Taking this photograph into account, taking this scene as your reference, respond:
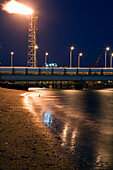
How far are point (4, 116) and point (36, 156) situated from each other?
32.0ft

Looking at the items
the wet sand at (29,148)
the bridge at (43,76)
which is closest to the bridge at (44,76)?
the bridge at (43,76)

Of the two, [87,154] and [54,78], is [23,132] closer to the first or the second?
[87,154]

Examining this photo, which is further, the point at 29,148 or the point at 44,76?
the point at 44,76

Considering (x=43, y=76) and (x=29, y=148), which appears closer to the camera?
(x=29, y=148)

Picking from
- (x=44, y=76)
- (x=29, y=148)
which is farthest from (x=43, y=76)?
(x=29, y=148)

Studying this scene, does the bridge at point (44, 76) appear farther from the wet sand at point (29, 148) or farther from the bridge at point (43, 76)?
the wet sand at point (29, 148)

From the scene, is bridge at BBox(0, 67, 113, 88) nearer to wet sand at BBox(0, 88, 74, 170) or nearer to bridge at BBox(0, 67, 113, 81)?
bridge at BBox(0, 67, 113, 81)

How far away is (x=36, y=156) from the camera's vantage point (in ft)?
30.9

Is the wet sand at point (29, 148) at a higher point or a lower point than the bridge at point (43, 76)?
lower

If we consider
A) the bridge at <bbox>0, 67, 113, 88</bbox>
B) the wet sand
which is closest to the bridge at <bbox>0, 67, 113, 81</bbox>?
the bridge at <bbox>0, 67, 113, 88</bbox>

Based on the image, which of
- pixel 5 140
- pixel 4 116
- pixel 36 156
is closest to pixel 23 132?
pixel 5 140

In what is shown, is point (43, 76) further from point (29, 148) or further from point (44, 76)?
point (29, 148)

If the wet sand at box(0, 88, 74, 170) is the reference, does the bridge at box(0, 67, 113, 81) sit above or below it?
above

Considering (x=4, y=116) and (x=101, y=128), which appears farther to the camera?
(x=4, y=116)
